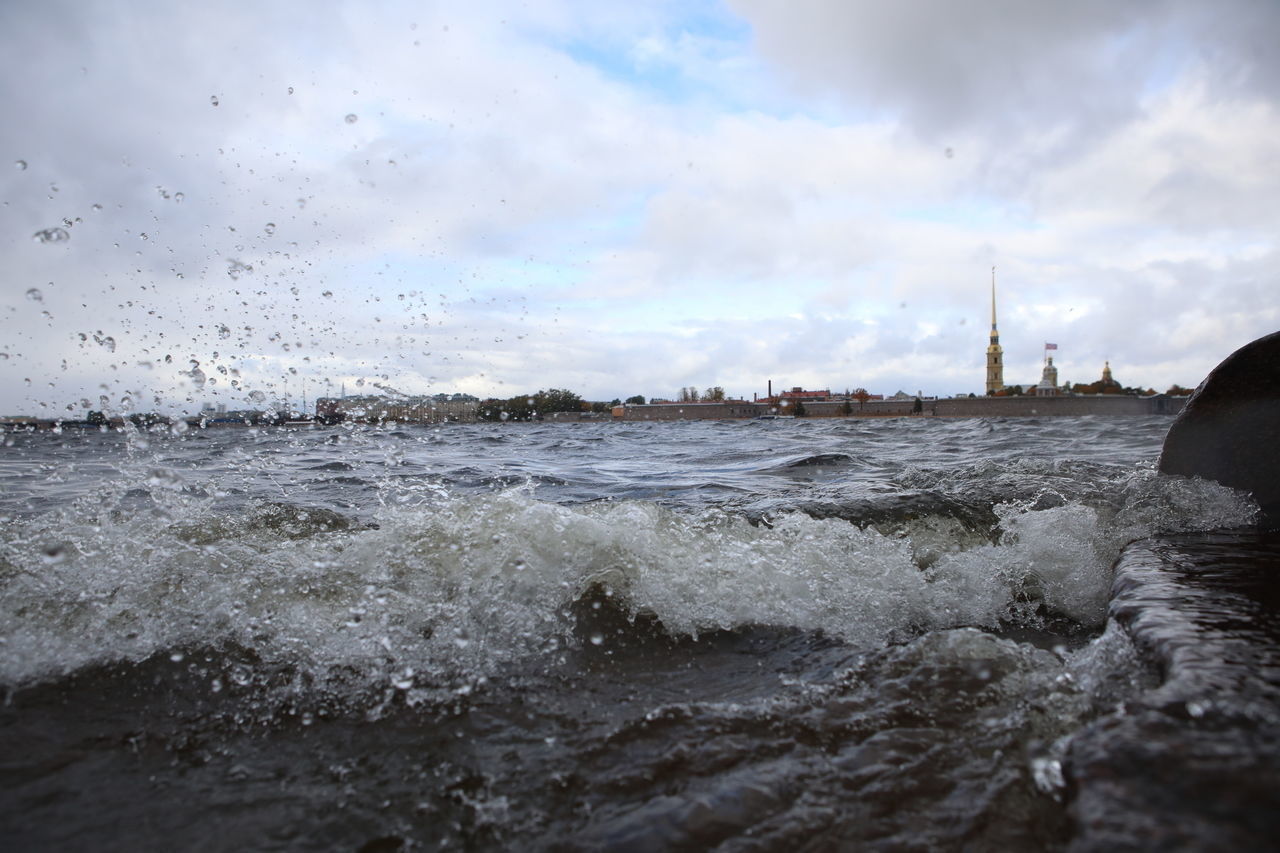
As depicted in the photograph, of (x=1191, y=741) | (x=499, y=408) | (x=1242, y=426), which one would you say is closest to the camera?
(x=1191, y=741)

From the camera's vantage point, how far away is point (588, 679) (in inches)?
94.9

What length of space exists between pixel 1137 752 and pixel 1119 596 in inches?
61.3

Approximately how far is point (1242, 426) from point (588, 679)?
4545 millimetres

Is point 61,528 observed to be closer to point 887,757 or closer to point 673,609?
point 673,609

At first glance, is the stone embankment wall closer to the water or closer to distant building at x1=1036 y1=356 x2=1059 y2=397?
distant building at x1=1036 y1=356 x2=1059 y2=397

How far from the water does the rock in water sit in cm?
21

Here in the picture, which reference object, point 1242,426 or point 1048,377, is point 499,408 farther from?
point 1048,377

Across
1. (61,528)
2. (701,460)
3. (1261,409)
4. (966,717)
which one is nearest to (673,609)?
(966,717)

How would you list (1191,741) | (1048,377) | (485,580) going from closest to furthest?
(1191,741)
(485,580)
(1048,377)

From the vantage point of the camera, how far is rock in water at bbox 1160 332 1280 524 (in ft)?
13.1

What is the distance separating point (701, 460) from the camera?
10.9m

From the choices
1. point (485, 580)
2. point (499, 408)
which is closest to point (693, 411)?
point (499, 408)

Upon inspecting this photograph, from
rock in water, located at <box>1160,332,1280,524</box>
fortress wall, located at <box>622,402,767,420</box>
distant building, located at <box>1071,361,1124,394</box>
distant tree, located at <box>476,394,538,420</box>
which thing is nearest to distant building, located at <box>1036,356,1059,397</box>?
distant building, located at <box>1071,361,1124,394</box>

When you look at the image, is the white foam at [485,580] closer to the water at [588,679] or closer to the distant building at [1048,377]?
the water at [588,679]
